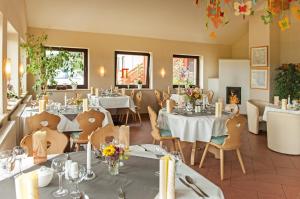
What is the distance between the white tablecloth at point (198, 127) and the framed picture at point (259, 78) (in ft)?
18.3

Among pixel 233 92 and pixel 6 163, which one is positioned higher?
pixel 233 92

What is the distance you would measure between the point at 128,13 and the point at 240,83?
15.4ft

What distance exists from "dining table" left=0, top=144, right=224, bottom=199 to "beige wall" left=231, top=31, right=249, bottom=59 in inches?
393

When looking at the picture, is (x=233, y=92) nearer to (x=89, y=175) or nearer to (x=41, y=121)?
(x=41, y=121)

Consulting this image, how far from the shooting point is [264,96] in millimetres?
9352

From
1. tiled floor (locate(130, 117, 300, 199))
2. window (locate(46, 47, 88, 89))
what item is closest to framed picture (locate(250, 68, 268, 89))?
tiled floor (locate(130, 117, 300, 199))

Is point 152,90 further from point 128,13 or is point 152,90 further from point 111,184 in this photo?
point 111,184

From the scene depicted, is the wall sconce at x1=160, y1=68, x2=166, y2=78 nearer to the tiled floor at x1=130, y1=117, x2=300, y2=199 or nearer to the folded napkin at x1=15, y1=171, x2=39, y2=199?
the tiled floor at x1=130, y1=117, x2=300, y2=199

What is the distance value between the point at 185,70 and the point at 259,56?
288cm

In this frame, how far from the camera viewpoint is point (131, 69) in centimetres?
1007

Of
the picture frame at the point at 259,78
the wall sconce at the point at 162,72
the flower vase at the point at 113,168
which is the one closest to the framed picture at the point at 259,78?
the picture frame at the point at 259,78

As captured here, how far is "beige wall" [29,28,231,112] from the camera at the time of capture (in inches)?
350

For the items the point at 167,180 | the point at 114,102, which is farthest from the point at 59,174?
the point at 114,102

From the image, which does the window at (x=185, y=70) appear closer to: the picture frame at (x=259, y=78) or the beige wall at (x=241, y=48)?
the beige wall at (x=241, y=48)
